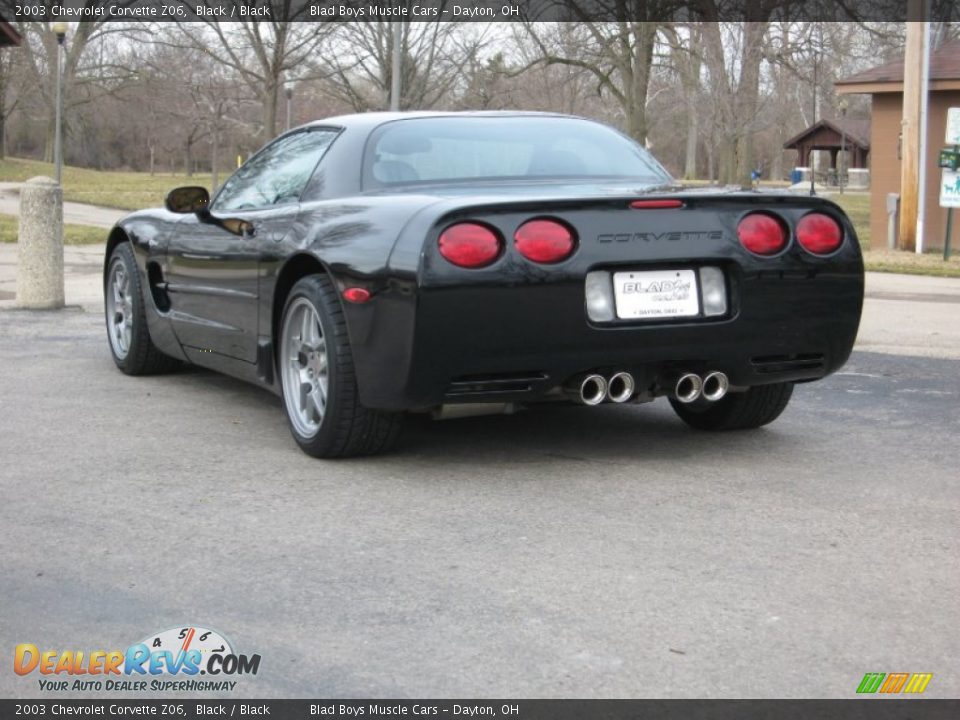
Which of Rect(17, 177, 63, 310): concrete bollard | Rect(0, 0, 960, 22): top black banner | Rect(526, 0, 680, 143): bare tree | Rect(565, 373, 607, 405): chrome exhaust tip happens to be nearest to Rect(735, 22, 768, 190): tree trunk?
Rect(0, 0, 960, 22): top black banner

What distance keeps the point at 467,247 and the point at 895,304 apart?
8.45m

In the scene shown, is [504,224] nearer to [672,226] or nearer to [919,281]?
[672,226]

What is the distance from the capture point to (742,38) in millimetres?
36500

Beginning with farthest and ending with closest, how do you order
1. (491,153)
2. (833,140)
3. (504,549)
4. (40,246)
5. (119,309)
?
(833,140), (40,246), (119,309), (491,153), (504,549)

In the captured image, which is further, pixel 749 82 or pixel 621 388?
pixel 749 82

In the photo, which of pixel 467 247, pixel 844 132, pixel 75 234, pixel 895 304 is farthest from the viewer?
pixel 844 132

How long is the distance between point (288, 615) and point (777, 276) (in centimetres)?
244

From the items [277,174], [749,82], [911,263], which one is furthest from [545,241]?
[749,82]

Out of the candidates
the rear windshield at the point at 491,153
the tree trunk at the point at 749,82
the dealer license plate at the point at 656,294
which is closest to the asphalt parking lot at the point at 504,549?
the dealer license plate at the point at 656,294

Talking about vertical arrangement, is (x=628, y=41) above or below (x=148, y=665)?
above

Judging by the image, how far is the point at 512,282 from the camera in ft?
15.6

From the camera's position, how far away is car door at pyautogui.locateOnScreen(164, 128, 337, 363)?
19.3 feet

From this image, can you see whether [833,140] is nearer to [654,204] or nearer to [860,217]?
[860,217]
